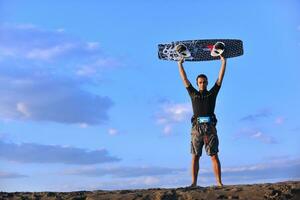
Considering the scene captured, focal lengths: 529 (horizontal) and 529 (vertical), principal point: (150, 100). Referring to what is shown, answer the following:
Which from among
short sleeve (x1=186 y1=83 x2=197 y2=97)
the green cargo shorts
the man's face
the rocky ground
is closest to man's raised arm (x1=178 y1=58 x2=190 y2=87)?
short sleeve (x1=186 y1=83 x2=197 y2=97)

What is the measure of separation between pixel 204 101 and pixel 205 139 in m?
0.65

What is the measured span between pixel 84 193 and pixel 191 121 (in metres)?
2.40

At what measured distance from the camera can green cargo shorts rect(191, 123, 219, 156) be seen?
29.6 ft

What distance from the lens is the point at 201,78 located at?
30.3 feet

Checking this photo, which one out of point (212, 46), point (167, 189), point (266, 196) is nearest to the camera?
point (266, 196)

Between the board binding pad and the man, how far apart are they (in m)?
1.32

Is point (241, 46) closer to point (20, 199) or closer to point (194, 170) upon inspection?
point (194, 170)

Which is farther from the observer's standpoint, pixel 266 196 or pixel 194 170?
pixel 194 170

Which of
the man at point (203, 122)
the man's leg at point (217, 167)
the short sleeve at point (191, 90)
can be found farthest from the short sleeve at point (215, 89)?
the man's leg at point (217, 167)

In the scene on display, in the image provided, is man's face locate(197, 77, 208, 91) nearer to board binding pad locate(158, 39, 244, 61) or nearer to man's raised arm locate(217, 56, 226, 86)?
man's raised arm locate(217, 56, 226, 86)

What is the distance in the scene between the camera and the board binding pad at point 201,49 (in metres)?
10.5

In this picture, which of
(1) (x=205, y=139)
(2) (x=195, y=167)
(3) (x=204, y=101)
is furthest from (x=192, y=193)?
(3) (x=204, y=101)

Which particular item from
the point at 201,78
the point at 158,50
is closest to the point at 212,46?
the point at 158,50

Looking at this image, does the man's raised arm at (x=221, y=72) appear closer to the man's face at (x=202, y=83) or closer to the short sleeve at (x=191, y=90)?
the man's face at (x=202, y=83)
